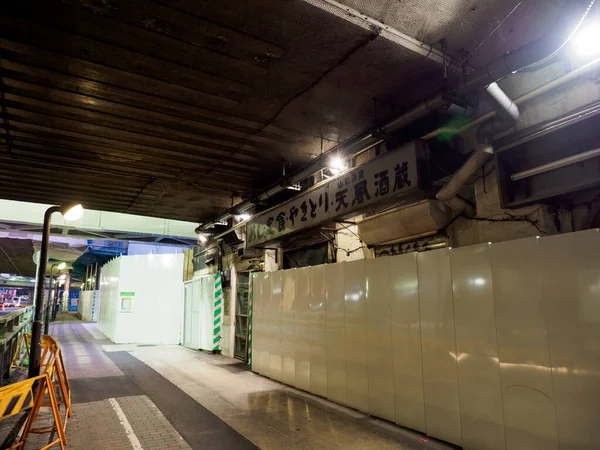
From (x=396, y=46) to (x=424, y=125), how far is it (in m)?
2.11

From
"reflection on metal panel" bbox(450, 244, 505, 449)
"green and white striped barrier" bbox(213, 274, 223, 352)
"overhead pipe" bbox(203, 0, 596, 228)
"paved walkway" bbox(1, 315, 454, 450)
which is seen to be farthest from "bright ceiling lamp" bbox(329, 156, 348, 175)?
"green and white striped barrier" bbox(213, 274, 223, 352)

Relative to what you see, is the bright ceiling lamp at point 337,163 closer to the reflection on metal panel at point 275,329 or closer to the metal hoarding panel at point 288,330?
the metal hoarding panel at point 288,330

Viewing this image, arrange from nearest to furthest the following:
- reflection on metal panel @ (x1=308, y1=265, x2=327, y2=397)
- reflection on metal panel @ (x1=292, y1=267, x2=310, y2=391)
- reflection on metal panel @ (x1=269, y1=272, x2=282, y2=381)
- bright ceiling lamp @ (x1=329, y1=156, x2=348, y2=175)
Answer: bright ceiling lamp @ (x1=329, y1=156, x2=348, y2=175) < reflection on metal panel @ (x1=308, y1=265, x2=327, y2=397) < reflection on metal panel @ (x1=292, y1=267, x2=310, y2=391) < reflection on metal panel @ (x1=269, y1=272, x2=282, y2=381)

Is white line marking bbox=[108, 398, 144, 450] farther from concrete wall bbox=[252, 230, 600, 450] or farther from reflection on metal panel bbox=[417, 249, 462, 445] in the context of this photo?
reflection on metal panel bbox=[417, 249, 462, 445]

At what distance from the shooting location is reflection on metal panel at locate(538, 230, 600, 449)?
3625mm

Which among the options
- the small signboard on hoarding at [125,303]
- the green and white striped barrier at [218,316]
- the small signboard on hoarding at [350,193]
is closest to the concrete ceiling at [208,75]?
the small signboard on hoarding at [350,193]

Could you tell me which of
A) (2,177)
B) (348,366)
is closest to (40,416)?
(348,366)

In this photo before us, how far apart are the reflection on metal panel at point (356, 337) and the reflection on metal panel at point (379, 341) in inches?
4.7

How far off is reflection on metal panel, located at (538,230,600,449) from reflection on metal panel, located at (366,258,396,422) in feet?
7.67

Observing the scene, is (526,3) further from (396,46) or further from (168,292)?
(168,292)

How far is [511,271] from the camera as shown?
4383mm

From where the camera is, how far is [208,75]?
201 inches

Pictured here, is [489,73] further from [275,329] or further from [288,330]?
[275,329]

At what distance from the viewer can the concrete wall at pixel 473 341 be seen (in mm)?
3779
